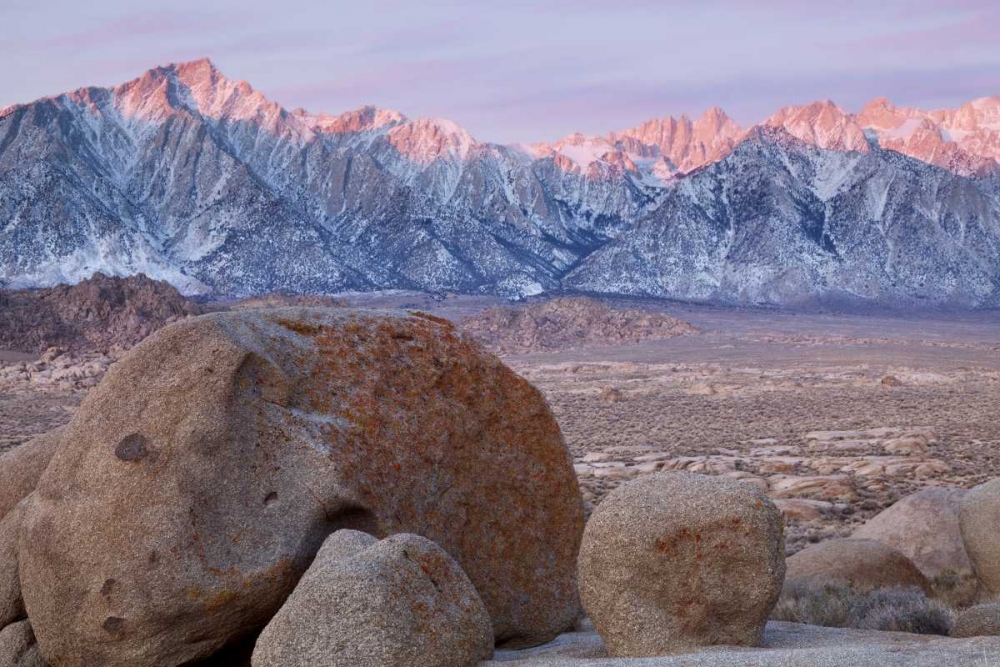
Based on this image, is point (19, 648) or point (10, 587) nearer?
point (19, 648)

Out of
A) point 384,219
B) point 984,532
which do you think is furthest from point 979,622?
point 384,219

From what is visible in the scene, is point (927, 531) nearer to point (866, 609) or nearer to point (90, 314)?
point (866, 609)

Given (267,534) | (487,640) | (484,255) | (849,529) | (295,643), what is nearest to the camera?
(295,643)

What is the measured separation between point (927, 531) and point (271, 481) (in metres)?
9.03

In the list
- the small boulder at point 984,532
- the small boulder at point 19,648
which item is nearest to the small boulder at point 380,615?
the small boulder at point 19,648

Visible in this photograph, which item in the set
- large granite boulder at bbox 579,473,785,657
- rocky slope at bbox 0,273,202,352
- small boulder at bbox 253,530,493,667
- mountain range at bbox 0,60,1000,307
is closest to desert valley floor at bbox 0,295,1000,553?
rocky slope at bbox 0,273,202,352

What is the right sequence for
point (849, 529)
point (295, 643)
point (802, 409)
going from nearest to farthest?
1. point (295, 643)
2. point (849, 529)
3. point (802, 409)

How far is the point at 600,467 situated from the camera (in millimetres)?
25250

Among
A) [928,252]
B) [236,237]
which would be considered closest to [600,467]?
[236,237]

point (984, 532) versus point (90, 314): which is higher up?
point (984, 532)

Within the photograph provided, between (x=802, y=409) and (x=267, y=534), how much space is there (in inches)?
1403

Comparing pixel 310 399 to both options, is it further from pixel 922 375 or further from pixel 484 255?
pixel 484 255

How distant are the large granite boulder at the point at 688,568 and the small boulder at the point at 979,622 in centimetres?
156

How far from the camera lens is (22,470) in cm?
890
